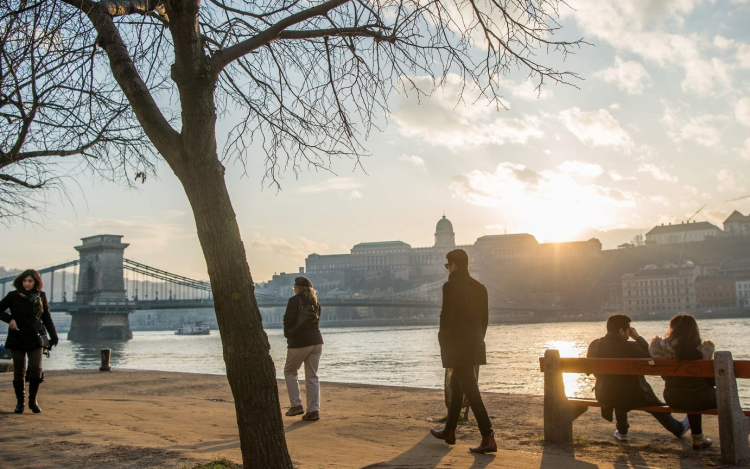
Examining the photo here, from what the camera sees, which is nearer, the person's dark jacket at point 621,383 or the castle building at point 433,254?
the person's dark jacket at point 621,383

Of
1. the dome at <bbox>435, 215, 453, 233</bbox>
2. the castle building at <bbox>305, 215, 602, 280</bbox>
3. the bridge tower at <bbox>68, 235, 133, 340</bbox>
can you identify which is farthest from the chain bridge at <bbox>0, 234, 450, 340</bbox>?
the dome at <bbox>435, 215, 453, 233</bbox>

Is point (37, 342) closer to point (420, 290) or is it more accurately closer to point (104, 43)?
point (104, 43)

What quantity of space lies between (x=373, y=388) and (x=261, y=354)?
225 inches

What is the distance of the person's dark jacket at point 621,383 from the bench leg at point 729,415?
0.69 metres

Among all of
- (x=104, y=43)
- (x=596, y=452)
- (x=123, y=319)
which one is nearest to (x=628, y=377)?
(x=596, y=452)

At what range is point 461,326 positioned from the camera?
13.0 ft

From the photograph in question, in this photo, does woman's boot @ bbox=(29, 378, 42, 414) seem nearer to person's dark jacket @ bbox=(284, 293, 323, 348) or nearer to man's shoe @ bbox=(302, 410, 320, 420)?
person's dark jacket @ bbox=(284, 293, 323, 348)

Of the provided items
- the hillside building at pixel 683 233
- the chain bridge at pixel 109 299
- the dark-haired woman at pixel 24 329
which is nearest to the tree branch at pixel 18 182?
the dark-haired woman at pixel 24 329

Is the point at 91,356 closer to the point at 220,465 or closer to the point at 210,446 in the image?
the point at 210,446

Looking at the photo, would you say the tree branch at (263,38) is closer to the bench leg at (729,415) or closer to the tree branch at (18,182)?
the bench leg at (729,415)

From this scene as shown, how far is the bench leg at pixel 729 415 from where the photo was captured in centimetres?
352

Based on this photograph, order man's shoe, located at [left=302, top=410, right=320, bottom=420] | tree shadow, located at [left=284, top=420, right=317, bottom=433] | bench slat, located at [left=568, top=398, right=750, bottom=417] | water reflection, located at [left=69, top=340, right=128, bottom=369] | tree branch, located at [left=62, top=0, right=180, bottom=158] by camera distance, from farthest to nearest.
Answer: water reflection, located at [left=69, top=340, right=128, bottom=369]
man's shoe, located at [left=302, top=410, right=320, bottom=420]
tree shadow, located at [left=284, top=420, right=317, bottom=433]
bench slat, located at [left=568, top=398, right=750, bottom=417]
tree branch, located at [left=62, top=0, right=180, bottom=158]

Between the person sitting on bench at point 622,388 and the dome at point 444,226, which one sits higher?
the dome at point 444,226

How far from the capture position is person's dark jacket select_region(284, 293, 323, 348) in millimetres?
5281
